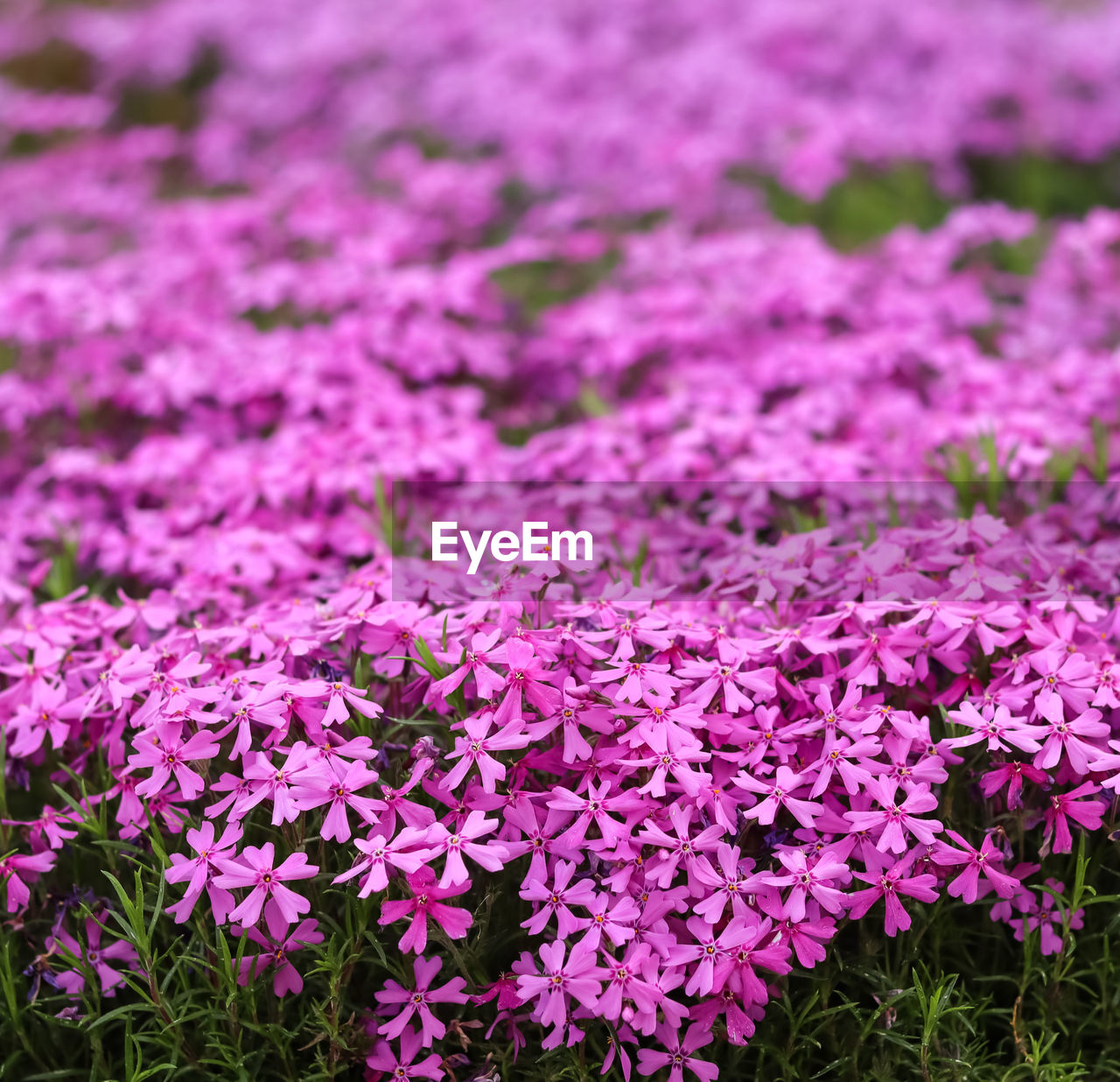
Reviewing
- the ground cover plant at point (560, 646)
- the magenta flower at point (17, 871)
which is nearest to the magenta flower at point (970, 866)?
the ground cover plant at point (560, 646)

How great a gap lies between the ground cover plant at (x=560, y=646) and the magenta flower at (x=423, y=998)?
0.01 metres

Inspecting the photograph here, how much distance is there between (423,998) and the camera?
1800 mm

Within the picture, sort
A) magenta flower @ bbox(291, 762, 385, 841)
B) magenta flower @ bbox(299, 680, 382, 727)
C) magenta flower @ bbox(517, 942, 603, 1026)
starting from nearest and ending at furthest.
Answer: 1. magenta flower @ bbox(517, 942, 603, 1026)
2. magenta flower @ bbox(291, 762, 385, 841)
3. magenta flower @ bbox(299, 680, 382, 727)

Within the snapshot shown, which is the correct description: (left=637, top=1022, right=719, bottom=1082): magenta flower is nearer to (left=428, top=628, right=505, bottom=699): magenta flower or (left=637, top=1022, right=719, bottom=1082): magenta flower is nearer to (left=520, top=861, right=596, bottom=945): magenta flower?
(left=520, top=861, right=596, bottom=945): magenta flower

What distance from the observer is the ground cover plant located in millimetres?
1797

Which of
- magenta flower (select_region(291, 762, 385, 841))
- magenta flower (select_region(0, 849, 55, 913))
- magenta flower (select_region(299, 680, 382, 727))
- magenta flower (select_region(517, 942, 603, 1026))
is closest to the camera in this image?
magenta flower (select_region(517, 942, 603, 1026))

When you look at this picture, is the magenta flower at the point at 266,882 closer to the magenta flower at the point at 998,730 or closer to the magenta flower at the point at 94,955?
the magenta flower at the point at 94,955

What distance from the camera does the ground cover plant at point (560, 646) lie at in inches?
70.7

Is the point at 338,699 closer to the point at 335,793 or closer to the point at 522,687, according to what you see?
the point at 335,793

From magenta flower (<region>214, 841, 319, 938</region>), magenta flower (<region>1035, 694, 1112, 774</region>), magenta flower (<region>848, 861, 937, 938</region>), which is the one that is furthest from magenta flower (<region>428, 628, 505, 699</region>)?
magenta flower (<region>1035, 694, 1112, 774</region>)

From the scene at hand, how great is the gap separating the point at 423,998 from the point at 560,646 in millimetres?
643

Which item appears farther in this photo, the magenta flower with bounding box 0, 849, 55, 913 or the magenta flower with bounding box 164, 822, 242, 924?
the magenta flower with bounding box 0, 849, 55, 913

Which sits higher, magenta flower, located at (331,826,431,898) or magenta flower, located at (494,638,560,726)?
magenta flower, located at (494,638,560,726)

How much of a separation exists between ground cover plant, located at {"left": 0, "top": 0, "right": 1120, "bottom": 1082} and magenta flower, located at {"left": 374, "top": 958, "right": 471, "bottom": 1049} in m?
0.01
